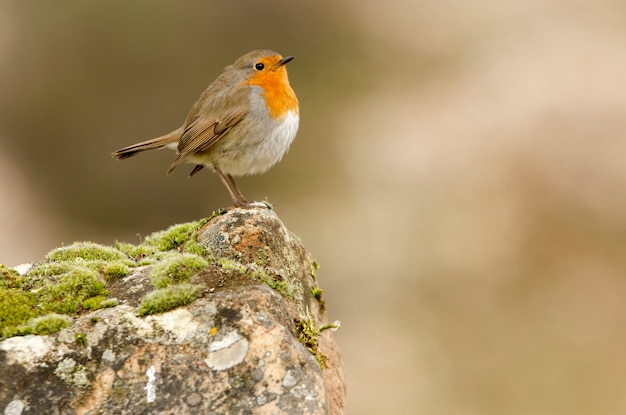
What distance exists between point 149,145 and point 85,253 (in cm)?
267

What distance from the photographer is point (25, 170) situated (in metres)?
15.1

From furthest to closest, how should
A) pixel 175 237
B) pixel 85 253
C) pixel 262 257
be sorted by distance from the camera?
pixel 175 237
pixel 85 253
pixel 262 257

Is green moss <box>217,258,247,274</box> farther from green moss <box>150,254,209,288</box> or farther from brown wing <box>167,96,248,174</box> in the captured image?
brown wing <box>167,96,248,174</box>

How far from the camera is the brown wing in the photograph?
674cm

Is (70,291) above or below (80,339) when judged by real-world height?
above

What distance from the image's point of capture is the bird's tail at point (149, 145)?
7.18 metres

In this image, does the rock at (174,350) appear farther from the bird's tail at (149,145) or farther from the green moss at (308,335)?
the bird's tail at (149,145)

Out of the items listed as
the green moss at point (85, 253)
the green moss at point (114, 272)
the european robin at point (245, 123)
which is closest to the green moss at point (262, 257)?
the green moss at point (114, 272)

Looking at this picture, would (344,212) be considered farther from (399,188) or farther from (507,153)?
(507,153)

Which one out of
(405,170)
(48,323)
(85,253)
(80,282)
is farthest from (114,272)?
(405,170)

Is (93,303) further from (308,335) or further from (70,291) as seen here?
(308,335)

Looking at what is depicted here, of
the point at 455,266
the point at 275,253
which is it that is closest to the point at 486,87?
the point at 455,266

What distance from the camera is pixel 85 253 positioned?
15.6 ft

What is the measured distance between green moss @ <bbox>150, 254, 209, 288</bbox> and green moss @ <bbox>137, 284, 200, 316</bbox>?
0.37 ft
